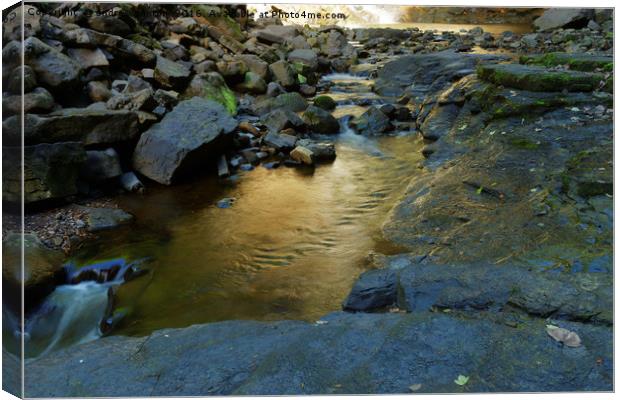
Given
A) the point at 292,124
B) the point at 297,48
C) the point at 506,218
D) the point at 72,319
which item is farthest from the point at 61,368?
the point at 297,48

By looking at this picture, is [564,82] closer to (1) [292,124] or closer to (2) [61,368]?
(1) [292,124]

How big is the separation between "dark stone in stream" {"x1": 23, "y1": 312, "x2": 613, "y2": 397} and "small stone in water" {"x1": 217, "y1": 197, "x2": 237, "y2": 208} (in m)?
3.48

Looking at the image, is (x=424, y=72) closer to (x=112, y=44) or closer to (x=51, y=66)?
(x=112, y=44)

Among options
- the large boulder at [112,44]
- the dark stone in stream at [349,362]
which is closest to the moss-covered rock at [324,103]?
the large boulder at [112,44]

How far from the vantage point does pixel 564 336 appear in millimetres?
2283

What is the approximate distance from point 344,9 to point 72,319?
9.28 feet

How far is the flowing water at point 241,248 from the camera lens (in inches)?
145

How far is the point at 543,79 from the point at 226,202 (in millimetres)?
3888

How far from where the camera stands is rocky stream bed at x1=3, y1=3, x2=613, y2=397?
2.21m

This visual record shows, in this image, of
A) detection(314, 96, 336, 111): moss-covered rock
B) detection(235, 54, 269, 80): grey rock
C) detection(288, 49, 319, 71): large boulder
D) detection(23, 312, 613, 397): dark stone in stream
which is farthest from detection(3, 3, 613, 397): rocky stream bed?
detection(288, 49, 319, 71): large boulder

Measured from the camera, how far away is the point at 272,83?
1136 cm

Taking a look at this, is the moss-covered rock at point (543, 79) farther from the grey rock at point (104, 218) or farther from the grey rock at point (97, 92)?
the grey rock at point (97, 92)

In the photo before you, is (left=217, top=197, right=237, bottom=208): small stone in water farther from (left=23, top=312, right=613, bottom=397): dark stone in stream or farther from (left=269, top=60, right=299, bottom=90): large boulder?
(left=269, top=60, right=299, bottom=90): large boulder

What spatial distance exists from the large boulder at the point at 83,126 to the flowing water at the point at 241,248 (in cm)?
87
